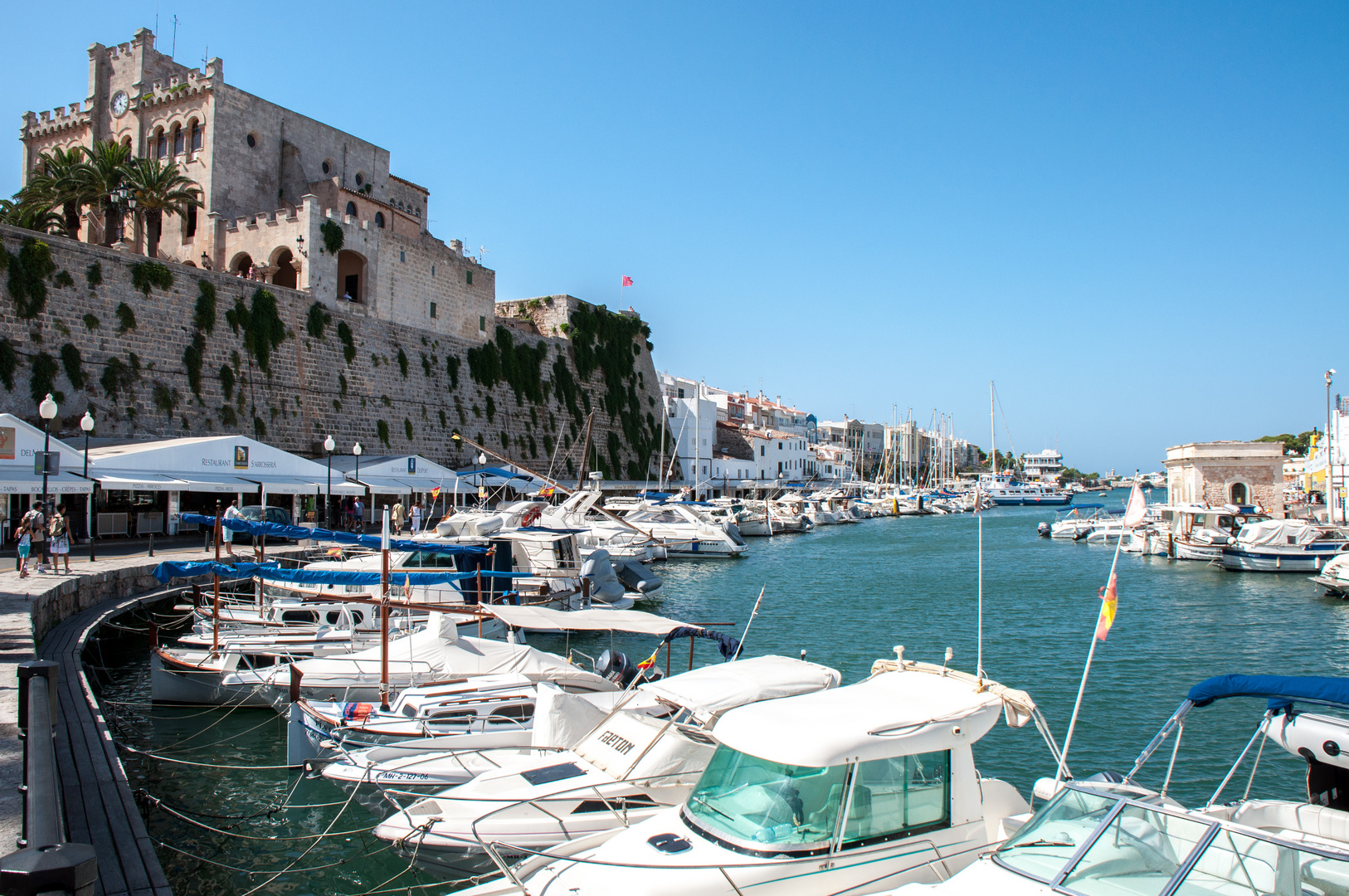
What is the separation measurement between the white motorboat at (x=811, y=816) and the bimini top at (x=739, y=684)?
1674 mm

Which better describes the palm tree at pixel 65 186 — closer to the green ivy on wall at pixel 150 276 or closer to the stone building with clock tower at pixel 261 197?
the stone building with clock tower at pixel 261 197

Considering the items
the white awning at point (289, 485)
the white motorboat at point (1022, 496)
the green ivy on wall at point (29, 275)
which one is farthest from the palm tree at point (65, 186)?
the white motorboat at point (1022, 496)

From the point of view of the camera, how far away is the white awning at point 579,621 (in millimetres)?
12312

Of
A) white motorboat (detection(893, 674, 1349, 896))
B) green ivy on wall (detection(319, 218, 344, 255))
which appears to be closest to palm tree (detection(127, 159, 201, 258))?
green ivy on wall (detection(319, 218, 344, 255))

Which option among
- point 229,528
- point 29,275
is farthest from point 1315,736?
point 29,275

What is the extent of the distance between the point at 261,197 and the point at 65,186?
7841mm

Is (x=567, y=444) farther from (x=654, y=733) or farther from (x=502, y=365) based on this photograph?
(x=654, y=733)

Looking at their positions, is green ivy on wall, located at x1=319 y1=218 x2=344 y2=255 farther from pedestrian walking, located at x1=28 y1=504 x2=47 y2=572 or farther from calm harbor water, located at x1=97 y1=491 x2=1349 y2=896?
pedestrian walking, located at x1=28 y1=504 x2=47 y2=572

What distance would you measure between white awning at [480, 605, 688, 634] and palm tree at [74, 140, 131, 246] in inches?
1174

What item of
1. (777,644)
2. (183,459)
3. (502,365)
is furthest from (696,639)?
(502,365)

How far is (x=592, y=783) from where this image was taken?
27.1ft

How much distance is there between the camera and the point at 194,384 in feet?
96.7

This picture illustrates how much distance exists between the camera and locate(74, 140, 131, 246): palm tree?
3275 cm

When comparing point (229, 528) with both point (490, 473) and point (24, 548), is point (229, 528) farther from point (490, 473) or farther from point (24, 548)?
point (490, 473)
